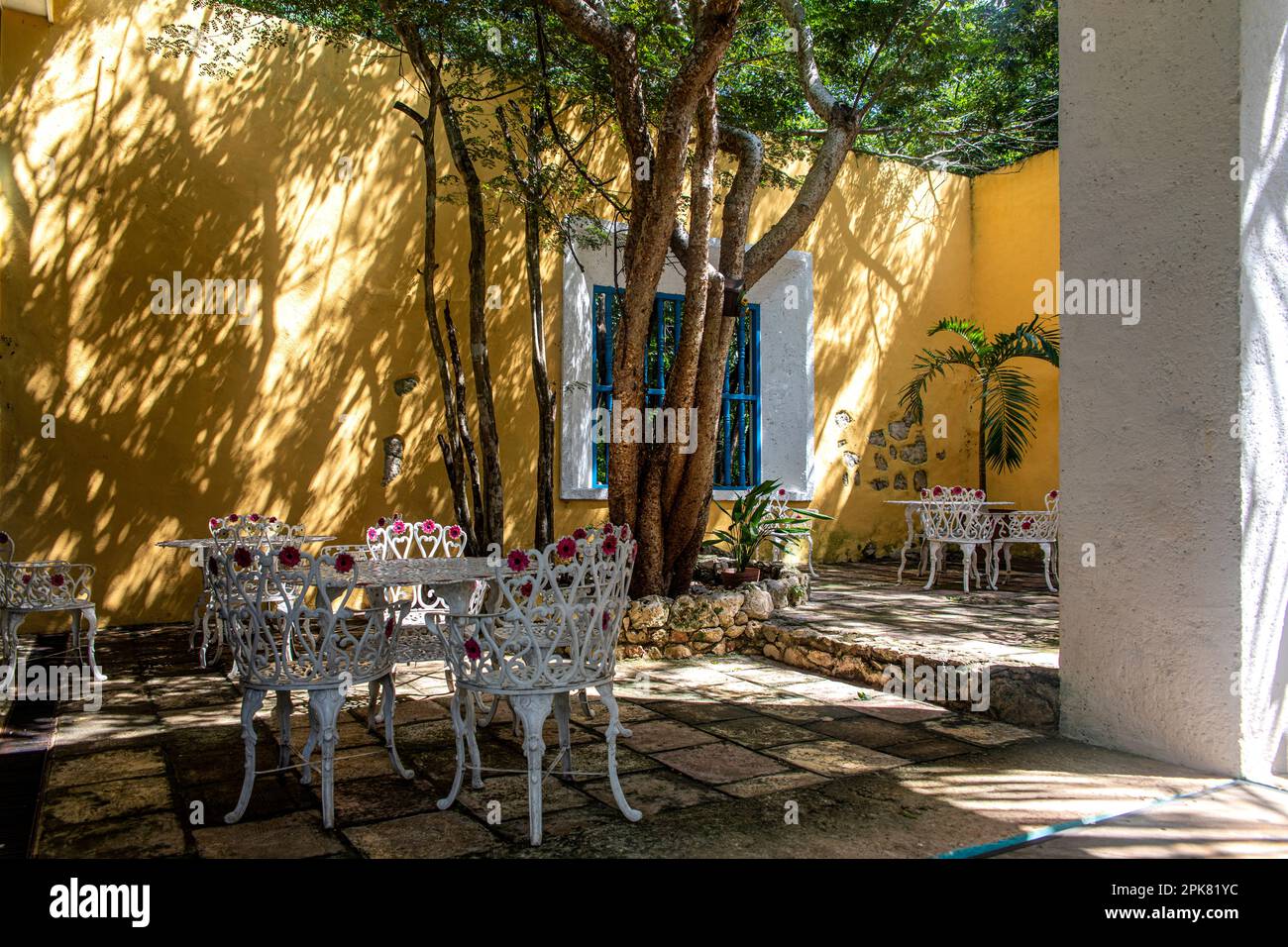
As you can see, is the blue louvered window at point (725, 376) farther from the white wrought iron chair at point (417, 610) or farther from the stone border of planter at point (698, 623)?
the white wrought iron chair at point (417, 610)

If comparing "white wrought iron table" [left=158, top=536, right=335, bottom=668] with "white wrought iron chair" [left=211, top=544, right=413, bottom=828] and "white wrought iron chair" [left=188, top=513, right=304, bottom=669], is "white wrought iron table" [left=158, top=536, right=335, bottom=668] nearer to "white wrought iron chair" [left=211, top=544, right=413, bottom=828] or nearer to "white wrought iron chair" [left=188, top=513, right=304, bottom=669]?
"white wrought iron chair" [left=188, top=513, right=304, bottom=669]

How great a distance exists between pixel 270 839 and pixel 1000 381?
24.8 ft

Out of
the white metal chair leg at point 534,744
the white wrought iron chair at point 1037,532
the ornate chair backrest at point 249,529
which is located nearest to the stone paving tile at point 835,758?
the white metal chair leg at point 534,744

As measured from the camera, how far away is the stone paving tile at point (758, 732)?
3.65 metres

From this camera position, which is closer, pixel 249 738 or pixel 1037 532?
pixel 249 738

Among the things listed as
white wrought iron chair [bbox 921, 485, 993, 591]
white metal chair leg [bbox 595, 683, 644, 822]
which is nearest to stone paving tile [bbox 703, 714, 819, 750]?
white metal chair leg [bbox 595, 683, 644, 822]

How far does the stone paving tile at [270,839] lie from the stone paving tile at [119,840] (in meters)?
0.08

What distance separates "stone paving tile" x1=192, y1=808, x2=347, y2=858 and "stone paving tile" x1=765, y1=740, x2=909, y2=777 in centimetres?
160

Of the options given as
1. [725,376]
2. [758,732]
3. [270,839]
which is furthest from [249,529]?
[725,376]

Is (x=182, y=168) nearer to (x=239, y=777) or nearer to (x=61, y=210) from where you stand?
(x=61, y=210)

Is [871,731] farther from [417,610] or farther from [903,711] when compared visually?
[417,610]

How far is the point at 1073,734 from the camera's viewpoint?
3.65m

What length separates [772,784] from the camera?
10.3ft

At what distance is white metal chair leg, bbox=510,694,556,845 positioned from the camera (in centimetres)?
261
